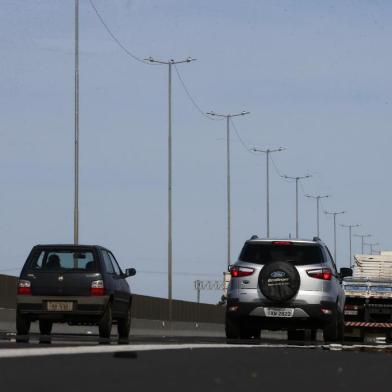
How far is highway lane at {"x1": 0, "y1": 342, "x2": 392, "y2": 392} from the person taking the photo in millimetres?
7145

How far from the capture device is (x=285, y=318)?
23.1 meters

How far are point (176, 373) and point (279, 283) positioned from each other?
577 inches

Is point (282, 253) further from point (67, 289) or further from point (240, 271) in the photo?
point (67, 289)

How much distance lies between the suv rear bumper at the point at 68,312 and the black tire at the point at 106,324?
13cm

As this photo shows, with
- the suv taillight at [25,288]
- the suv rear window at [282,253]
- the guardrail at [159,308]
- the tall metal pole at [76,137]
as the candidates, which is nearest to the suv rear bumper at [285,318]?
the suv rear window at [282,253]

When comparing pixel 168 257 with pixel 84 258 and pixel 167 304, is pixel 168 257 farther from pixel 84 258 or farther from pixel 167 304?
pixel 84 258

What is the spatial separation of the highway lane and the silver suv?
11.4 m

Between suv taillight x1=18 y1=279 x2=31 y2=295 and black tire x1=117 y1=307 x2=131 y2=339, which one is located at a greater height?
suv taillight x1=18 y1=279 x2=31 y2=295

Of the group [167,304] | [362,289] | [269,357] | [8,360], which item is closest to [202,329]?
[167,304]

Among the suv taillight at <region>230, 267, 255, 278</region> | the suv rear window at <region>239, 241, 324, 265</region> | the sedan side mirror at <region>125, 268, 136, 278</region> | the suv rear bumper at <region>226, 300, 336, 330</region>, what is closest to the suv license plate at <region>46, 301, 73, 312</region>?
the sedan side mirror at <region>125, 268, 136, 278</region>

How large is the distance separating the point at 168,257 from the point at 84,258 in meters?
40.8

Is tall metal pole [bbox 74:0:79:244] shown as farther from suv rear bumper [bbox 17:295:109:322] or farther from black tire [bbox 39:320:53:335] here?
suv rear bumper [bbox 17:295:109:322]

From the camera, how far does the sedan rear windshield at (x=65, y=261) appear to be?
909 inches

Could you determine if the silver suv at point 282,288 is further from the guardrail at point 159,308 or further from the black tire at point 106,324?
the guardrail at point 159,308
